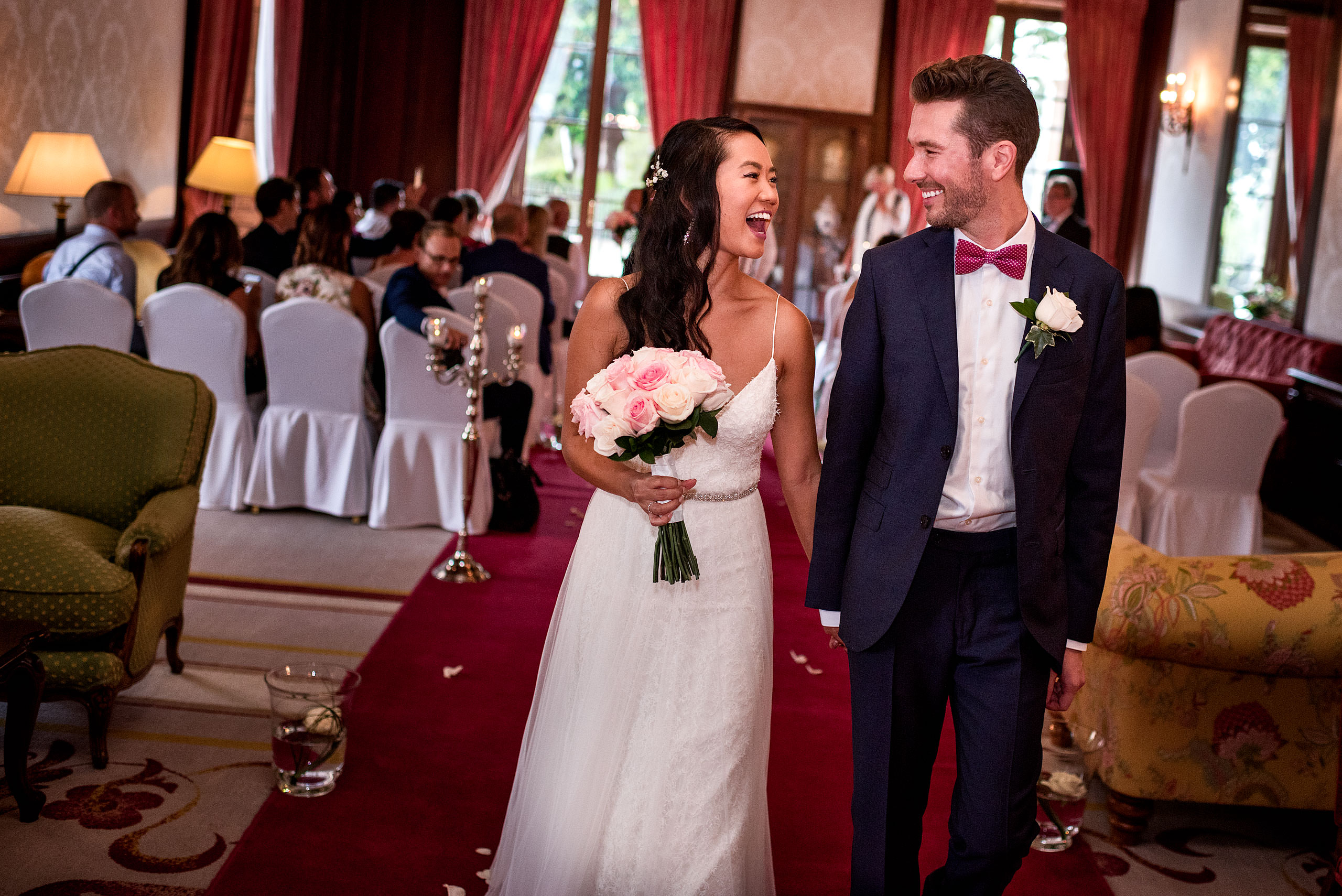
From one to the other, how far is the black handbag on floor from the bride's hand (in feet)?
11.8

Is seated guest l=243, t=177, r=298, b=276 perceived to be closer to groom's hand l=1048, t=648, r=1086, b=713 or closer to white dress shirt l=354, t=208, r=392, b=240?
white dress shirt l=354, t=208, r=392, b=240

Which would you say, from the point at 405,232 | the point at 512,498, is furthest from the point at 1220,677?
the point at 405,232

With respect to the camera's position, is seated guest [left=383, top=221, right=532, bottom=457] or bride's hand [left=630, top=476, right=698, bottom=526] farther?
seated guest [left=383, top=221, right=532, bottom=457]

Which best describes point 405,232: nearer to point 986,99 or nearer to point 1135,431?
point 1135,431

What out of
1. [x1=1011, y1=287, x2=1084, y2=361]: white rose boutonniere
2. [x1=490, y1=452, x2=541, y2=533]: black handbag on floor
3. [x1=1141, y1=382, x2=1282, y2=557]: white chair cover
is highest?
[x1=1011, y1=287, x2=1084, y2=361]: white rose boutonniere

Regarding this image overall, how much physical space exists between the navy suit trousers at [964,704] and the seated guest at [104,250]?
4.81 m

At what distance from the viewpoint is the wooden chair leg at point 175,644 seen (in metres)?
3.81

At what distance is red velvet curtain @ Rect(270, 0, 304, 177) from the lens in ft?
37.3

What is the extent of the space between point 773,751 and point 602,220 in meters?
10.3

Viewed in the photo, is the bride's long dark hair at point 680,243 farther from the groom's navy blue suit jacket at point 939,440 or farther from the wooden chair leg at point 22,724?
the wooden chair leg at point 22,724

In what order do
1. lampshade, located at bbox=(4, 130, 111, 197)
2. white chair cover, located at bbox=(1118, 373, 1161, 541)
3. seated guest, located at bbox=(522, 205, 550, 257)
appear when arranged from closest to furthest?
white chair cover, located at bbox=(1118, 373, 1161, 541)
lampshade, located at bbox=(4, 130, 111, 197)
seated guest, located at bbox=(522, 205, 550, 257)

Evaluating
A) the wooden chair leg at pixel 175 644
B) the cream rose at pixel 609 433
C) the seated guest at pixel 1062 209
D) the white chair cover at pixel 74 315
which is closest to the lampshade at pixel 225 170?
the white chair cover at pixel 74 315

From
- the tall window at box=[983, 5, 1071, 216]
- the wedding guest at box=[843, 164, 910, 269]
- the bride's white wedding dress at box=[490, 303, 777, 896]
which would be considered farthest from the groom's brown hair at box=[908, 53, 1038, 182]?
the tall window at box=[983, 5, 1071, 216]

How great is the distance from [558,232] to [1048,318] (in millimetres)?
8340
